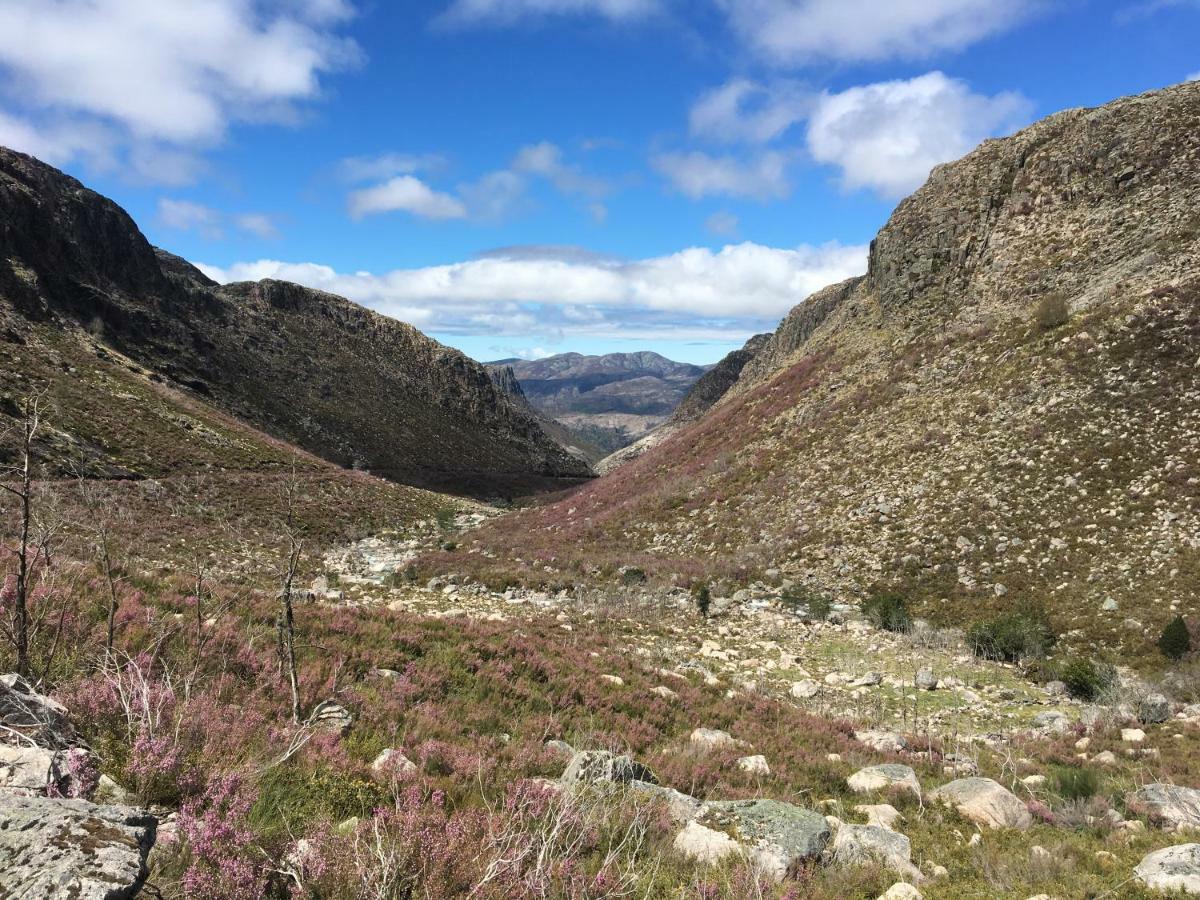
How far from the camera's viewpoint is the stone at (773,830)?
5.60 m

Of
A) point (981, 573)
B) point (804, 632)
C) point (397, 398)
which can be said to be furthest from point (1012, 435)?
point (397, 398)

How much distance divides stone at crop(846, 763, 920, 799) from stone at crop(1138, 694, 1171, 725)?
6.65 m

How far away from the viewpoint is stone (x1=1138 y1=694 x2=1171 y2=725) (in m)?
11.7

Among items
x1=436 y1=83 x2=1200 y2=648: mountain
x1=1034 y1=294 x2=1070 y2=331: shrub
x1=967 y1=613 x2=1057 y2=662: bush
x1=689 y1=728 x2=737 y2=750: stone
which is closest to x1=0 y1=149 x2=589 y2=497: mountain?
x1=436 y1=83 x2=1200 y2=648: mountain

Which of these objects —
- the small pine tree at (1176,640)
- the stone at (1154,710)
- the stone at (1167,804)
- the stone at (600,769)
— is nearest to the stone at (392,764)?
the stone at (600,769)

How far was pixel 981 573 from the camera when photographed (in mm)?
18422

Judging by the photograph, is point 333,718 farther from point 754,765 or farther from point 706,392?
point 706,392

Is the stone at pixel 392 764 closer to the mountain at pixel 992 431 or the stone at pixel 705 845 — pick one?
the stone at pixel 705 845

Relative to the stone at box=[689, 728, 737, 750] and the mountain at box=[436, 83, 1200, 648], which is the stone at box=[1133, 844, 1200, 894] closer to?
the stone at box=[689, 728, 737, 750]

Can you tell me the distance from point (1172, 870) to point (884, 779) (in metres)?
3.33

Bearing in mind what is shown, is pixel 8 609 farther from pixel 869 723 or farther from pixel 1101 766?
pixel 1101 766

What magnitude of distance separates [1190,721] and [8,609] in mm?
18763

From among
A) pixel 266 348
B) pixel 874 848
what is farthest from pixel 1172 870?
pixel 266 348

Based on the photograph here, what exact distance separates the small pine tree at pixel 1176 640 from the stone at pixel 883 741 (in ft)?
25.4
